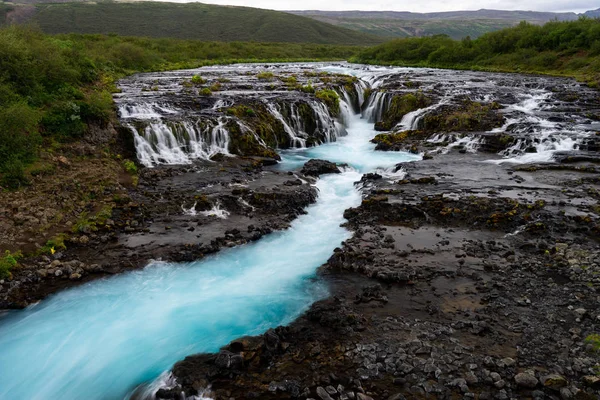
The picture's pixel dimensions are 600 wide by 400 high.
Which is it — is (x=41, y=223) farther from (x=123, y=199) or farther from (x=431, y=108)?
(x=431, y=108)

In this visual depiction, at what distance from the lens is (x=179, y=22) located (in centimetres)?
16050

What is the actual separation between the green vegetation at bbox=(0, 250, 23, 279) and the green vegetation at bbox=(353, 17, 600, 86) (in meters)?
49.2

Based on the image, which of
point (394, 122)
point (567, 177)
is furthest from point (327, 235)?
point (394, 122)

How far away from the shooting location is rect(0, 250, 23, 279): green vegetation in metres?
11.6

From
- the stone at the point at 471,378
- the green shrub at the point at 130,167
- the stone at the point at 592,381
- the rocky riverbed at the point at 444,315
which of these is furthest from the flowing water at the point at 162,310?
the stone at the point at 592,381

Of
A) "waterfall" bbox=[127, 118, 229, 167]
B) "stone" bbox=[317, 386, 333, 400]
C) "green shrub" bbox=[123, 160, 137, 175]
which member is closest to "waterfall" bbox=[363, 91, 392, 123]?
"waterfall" bbox=[127, 118, 229, 167]

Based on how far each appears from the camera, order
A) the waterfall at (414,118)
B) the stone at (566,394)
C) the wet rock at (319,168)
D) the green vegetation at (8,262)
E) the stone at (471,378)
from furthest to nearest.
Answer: the waterfall at (414,118) → the wet rock at (319,168) → the green vegetation at (8,262) → the stone at (471,378) → the stone at (566,394)

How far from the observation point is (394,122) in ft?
104

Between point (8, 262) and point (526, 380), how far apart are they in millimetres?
13835

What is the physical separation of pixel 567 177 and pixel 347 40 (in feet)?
561

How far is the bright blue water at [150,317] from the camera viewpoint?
9.05m

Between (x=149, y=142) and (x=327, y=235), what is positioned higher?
(x=149, y=142)

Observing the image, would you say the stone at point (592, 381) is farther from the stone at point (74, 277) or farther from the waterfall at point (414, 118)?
the waterfall at point (414, 118)

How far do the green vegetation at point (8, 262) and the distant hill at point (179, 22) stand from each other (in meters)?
137
